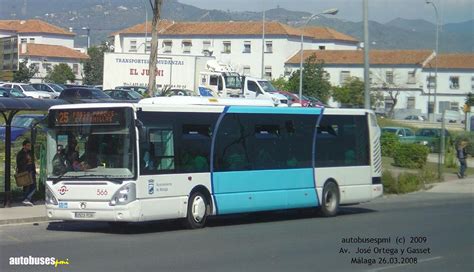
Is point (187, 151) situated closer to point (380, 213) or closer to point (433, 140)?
point (380, 213)

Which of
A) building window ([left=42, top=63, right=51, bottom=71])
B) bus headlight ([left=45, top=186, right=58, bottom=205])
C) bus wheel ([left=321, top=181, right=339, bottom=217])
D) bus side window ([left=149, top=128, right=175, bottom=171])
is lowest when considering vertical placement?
bus wheel ([left=321, top=181, right=339, bottom=217])

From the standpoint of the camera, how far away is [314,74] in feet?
242

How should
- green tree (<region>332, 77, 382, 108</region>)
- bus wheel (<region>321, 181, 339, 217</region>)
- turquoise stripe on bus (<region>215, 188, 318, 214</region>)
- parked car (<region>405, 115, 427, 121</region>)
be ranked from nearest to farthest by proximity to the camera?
turquoise stripe on bus (<region>215, 188, 318, 214</region>) < bus wheel (<region>321, 181, 339, 217</region>) < green tree (<region>332, 77, 382, 108</region>) < parked car (<region>405, 115, 427, 121</region>)

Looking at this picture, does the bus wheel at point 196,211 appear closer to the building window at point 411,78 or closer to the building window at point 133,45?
the building window at point 411,78

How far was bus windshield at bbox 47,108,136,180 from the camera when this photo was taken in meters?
16.6

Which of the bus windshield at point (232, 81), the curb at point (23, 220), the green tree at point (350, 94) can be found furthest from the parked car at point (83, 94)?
the curb at point (23, 220)

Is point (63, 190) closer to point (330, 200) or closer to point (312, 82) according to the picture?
point (330, 200)

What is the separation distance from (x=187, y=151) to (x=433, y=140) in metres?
41.1

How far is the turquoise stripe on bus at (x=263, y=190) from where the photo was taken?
18.5 meters

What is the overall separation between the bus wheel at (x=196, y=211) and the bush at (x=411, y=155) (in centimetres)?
2559

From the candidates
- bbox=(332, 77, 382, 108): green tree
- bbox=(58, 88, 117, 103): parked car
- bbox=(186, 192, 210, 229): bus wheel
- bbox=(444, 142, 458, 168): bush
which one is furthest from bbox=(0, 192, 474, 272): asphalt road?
bbox=(332, 77, 382, 108): green tree

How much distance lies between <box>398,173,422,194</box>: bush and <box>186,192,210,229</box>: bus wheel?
51.5 ft

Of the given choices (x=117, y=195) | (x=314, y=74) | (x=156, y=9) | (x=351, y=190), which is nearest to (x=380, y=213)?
(x=351, y=190)

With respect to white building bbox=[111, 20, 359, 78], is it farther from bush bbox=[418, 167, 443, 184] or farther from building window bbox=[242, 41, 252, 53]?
bush bbox=[418, 167, 443, 184]
